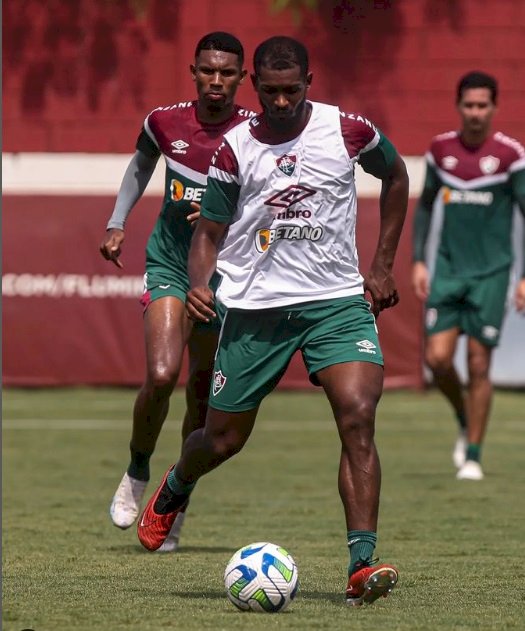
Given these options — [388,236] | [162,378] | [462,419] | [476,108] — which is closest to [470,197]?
[476,108]

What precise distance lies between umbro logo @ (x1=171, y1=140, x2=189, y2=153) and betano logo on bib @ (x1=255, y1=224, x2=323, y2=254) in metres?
1.55

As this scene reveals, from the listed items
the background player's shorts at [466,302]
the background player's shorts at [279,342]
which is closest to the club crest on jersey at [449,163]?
the background player's shorts at [466,302]

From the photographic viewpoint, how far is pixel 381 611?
5.73 m

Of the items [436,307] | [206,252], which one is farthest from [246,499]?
[206,252]

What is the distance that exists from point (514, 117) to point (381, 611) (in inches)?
650

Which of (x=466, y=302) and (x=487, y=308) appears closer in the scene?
(x=487, y=308)

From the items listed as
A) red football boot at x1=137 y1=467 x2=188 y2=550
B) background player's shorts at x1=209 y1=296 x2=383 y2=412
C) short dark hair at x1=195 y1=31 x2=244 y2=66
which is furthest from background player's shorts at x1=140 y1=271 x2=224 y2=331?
background player's shorts at x1=209 y1=296 x2=383 y2=412

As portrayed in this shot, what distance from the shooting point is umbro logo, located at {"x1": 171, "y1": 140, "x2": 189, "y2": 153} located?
7.77 metres

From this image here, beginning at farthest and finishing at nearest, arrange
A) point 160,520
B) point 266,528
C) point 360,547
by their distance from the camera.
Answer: point 266,528, point 160,520, point 360,547

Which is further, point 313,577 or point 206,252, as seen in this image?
point 313,577

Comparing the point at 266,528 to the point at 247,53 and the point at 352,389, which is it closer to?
the point at 352,389

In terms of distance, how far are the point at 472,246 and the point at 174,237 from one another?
4034mm

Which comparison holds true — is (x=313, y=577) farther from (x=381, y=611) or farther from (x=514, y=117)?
(x=514, y=117)

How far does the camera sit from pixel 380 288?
254 inches
